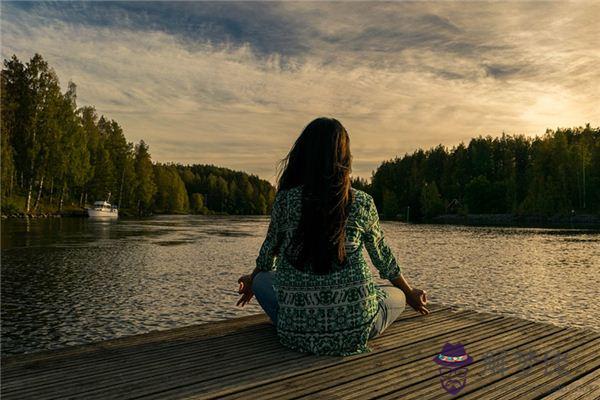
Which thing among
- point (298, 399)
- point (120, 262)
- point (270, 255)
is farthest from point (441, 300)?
point (120, 262)

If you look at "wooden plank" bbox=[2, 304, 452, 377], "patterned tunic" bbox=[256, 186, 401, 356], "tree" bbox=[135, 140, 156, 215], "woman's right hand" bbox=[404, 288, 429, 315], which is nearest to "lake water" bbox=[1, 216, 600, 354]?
"wooden plank" bbox=[2, 304, 452, 377]

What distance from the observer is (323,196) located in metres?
4.50

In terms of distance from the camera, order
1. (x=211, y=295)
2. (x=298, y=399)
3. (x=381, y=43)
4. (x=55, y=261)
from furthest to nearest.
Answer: (x=381, y=43) < (x=55, y=261) < (x=211, y=295) < (x=298, y=399)

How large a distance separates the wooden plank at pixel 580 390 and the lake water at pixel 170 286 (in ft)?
30.6

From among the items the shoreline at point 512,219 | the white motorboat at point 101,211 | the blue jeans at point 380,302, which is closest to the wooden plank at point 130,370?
the blue jeans at point 380,302

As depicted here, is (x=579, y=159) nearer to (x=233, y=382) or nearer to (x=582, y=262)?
(x=582, y=262)

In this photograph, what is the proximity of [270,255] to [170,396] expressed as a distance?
6.05 ft

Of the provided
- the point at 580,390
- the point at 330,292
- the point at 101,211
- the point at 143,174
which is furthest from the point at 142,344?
the point at 143,174

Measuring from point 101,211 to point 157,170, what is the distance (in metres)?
54.9

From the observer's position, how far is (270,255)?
5.31m

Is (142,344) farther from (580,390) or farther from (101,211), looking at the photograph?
(101,211)

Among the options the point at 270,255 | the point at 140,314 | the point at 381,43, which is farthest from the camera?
the point at 381,43

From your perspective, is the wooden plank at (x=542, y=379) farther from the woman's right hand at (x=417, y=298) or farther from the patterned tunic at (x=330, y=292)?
the patterned tunic at (x=330, y=292)

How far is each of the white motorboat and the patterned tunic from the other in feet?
273
